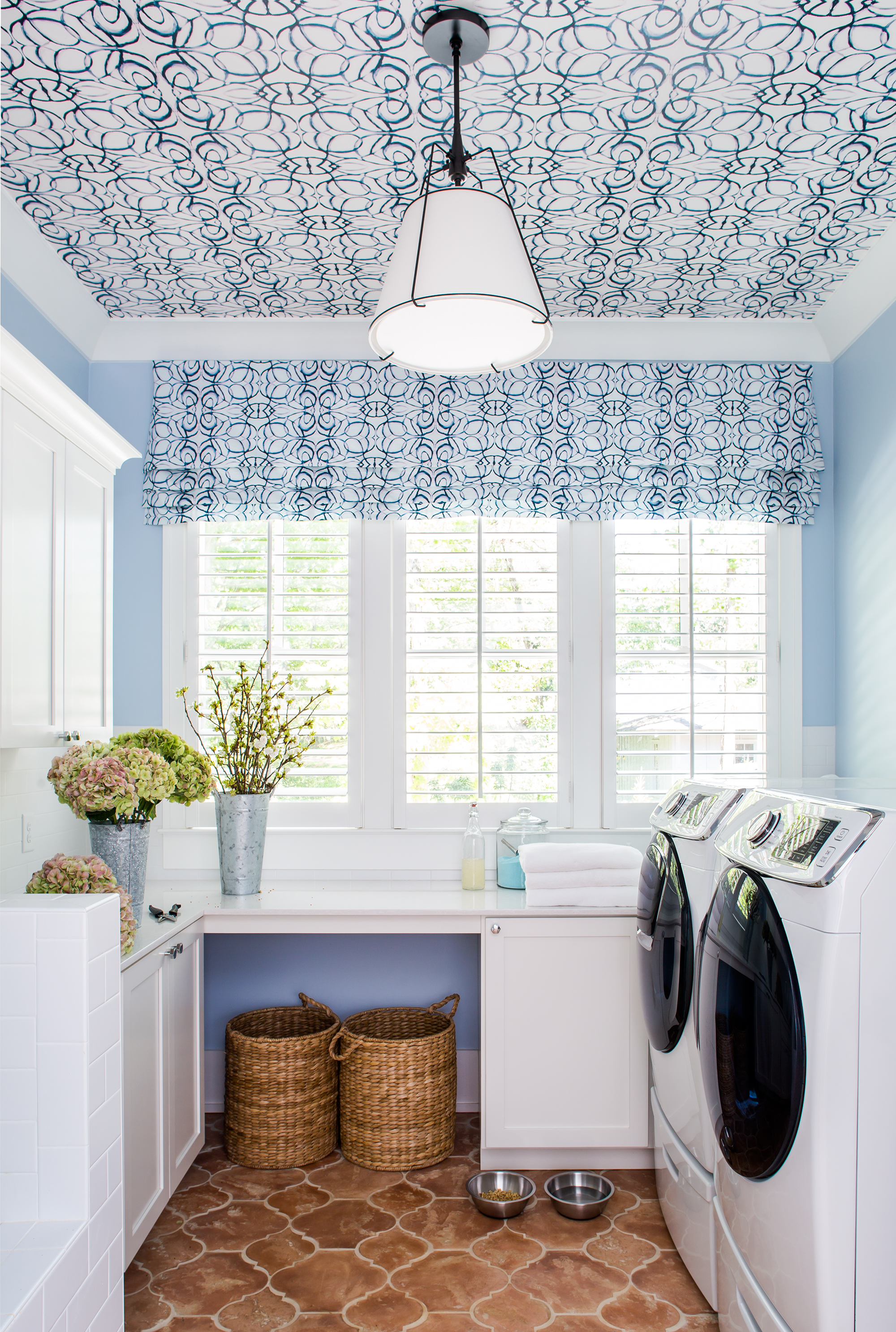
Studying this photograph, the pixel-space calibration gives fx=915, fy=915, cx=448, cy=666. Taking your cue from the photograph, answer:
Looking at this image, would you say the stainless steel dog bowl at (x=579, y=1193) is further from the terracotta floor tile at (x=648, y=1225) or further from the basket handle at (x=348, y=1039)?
the basket handle at (x=348, y=1039)

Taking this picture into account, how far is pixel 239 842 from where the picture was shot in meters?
2.86

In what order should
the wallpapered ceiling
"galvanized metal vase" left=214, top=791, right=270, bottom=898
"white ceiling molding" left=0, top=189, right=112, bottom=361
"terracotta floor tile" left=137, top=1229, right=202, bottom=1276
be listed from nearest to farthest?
1. the wallpapered ceiling
2. "terracotta floor tile" left=137, top=1229, right=202, bottom=1276
3. "white ceiling molding" left=0, top=189, right=112, bottom=361
4. "galvanized metal vase" left=214, top=791, right=270, bottom=898

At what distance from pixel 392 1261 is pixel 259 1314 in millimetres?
349

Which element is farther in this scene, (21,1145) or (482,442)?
(482,442)

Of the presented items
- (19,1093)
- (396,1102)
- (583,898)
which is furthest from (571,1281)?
(19,1093)

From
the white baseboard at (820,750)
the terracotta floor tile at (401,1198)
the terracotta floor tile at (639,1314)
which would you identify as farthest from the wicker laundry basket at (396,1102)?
the white baseboard at (820,750)

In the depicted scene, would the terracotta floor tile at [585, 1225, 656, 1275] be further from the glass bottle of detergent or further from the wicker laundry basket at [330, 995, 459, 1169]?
the glass bottle of detergent

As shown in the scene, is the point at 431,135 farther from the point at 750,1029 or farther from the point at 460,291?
the point at 750,1029

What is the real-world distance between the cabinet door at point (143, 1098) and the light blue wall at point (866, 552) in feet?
7.17

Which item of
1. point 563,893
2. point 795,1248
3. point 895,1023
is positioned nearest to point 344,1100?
point 563,893

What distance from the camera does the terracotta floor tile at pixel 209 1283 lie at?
208cm

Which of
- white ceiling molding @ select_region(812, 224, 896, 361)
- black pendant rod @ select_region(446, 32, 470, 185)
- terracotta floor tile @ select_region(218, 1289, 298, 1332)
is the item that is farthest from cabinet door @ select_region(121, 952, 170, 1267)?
white ceiling molding @ select_region(812, 224, 896, 361)

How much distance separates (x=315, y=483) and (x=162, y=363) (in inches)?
26.9

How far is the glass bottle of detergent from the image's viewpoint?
2.93 meters
